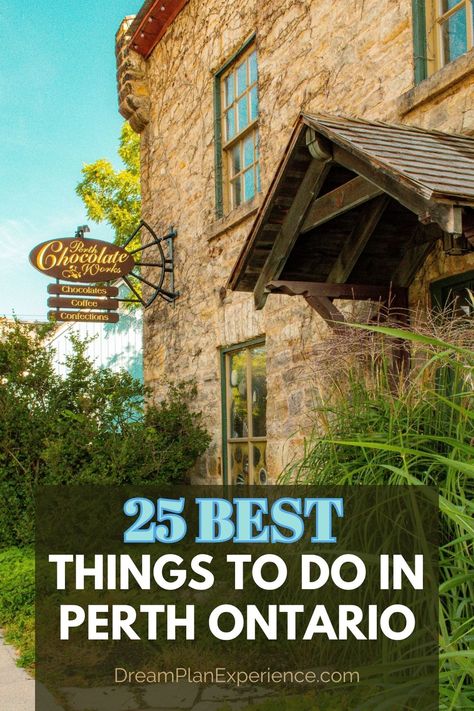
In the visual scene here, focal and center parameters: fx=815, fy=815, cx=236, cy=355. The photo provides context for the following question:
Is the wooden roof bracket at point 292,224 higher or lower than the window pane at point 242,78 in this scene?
lower

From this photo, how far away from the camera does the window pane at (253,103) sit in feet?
26.0

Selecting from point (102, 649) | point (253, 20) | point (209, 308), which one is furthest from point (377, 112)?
point (102, 649)

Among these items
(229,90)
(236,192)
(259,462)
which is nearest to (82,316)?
(236,192)

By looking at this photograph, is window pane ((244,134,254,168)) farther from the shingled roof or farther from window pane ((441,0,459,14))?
the shingled roof

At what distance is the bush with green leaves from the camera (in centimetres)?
780

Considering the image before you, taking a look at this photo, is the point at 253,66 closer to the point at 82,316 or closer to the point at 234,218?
the point at 234,218

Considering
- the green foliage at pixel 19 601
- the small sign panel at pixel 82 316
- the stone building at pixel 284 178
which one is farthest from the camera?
the small sign panel at pixel 82 316

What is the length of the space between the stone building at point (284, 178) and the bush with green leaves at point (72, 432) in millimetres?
462

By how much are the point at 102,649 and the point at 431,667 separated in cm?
247

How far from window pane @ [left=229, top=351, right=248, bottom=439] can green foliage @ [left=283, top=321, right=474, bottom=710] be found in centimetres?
346

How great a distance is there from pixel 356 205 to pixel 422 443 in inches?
60.1

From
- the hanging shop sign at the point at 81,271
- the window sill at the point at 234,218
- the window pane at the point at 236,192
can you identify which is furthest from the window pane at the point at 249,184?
the hanging shop sign at the point at 81,271

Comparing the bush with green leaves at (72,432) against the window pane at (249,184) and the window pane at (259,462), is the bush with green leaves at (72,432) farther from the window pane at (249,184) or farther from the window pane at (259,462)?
the window pane at (249,184)

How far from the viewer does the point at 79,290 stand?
8820mm
